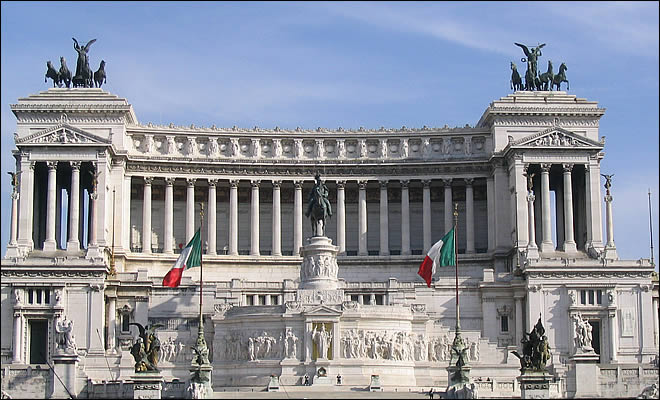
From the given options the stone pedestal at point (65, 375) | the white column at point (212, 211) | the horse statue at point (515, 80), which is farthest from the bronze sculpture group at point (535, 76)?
the stone pedestal at point (65, 375)

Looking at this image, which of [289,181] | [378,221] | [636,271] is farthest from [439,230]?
[636,271]

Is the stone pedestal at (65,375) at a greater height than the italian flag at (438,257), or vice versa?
the italian flag at (438,257)

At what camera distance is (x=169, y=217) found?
135875 millimetres

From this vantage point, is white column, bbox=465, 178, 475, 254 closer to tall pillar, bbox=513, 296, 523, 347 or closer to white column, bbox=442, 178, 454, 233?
white column, bbox=442, 178, 454, 233

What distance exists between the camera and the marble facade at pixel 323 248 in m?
108

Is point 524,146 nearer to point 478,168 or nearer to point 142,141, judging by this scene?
point 478,168

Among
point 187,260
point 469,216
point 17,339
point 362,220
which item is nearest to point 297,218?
point 362,220

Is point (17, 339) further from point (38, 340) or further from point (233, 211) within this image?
point (233, 211)

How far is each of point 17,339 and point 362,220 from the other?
38.2m

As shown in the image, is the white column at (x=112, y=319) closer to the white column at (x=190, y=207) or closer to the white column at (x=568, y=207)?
the white column at (x=190, y=207)

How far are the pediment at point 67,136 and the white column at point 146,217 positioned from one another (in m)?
7.51

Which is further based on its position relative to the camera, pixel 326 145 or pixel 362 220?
pixel 326 145

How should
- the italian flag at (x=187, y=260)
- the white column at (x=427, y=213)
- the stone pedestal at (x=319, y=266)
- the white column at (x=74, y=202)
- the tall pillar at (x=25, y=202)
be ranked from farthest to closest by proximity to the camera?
the white column at (x=427, y=213) → the white column at (x=74, y=202) → the tall pillar at (x=25, y=202) → the stone pedestal at (x=319, y=266) → the italian flag at (x=187, y=260)

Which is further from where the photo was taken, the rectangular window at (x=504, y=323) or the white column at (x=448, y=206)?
the white column at (x=448, y=206)
